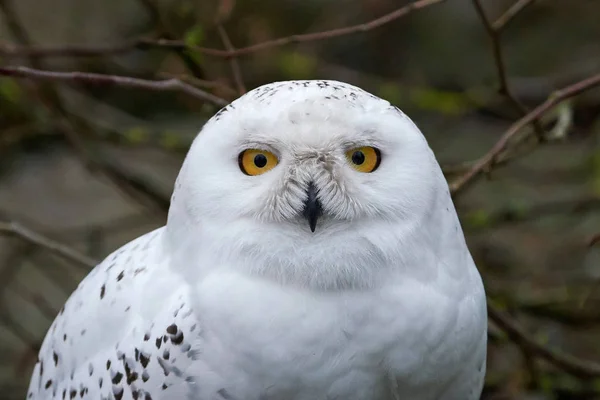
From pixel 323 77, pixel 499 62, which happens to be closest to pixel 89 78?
pixel 499 62

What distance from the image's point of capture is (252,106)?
163 cm

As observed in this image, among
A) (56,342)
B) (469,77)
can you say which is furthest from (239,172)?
(469,77)

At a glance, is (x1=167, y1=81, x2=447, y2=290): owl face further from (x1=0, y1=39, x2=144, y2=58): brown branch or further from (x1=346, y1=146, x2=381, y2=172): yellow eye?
(x1=0, y1=39, x2=144, y2=58): brown branch

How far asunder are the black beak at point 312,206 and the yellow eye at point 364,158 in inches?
3.8

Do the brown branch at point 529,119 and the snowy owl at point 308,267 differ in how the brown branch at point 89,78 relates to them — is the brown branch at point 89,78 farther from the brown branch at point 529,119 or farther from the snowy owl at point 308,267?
the brown branch at point 529,119

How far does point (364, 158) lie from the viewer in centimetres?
163

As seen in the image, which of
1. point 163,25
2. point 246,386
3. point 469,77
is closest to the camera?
point 246,386

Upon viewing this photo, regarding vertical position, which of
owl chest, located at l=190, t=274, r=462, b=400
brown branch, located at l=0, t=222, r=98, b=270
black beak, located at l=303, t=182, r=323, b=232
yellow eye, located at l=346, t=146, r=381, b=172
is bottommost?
owl chest, located at l=190, t=274, r=462, b=400

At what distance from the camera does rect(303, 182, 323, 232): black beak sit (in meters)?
1.59

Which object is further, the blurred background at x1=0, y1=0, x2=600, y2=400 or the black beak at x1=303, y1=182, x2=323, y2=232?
the blurred background at x1=0, y1=0, x2=600, y2=400

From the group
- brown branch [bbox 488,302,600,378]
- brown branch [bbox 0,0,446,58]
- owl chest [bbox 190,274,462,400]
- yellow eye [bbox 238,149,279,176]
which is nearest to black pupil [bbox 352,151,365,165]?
yellow eye [bbox 238,149,279,176]

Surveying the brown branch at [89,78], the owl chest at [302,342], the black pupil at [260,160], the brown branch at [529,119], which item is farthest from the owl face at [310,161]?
the brown branch at [529,119]

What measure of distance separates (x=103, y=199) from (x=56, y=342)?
3.13 m

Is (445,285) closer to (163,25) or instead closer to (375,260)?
(375,260)
